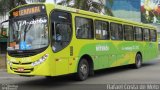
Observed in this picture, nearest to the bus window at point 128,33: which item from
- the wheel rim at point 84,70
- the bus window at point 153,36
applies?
the bus window at point 153,36

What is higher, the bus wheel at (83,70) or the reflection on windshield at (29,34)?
the reflection on windshield at (29,34)

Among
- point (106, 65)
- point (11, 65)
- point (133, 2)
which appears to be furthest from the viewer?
point (133, 2)

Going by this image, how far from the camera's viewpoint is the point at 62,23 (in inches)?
543

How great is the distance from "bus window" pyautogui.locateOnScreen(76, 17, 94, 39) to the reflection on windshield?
199cm

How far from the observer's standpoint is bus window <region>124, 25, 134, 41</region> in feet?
64.3

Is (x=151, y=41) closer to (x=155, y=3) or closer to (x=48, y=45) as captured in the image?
(x=48, y=45)

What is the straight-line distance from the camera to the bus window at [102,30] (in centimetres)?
1638

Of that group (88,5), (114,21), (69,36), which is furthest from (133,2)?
(69,36)

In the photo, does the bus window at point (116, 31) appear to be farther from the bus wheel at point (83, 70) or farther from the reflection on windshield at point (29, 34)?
the reflection on windshield at point (29, 34)

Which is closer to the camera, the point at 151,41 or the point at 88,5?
the point at 151,41

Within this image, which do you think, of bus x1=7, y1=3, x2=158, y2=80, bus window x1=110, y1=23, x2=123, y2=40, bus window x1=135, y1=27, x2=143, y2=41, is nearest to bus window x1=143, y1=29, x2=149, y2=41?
bus window x1=135, y1=27, x2=143, y2=41

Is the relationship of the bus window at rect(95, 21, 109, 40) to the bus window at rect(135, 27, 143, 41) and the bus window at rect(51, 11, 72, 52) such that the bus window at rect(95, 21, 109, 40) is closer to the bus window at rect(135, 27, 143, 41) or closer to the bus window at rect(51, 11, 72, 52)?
the bus window at rect(51, 11, 72, 52)

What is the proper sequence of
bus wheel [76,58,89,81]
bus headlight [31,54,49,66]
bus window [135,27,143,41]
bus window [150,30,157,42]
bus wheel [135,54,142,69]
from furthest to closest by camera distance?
bus window [150,30,157,42] < bus window [135,27,143,41] < bus wheel [135,54,142,69] < bus wheel [76,58,89,81] < bus headlight [31,54,49,66]

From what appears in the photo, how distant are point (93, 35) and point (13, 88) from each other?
4587 millimetres
